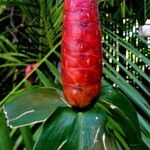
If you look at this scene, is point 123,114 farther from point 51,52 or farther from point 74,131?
point 51,52

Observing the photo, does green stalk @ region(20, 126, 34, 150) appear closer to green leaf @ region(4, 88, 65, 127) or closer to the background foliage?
the background foliage

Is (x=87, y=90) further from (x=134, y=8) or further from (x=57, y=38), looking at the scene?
(x=134, y=8)

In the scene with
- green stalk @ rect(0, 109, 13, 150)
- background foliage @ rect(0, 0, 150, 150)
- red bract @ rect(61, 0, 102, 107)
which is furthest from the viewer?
background foliage @ rect(0, 0, 150, 150)

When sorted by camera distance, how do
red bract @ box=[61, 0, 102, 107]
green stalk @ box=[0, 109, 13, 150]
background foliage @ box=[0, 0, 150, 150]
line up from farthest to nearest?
background foliage @ box=[0, 0, 150, 150]
green stalk @ box=[0, 109, 13, 150]
red bract @ box=[61, 0, 102, 107]

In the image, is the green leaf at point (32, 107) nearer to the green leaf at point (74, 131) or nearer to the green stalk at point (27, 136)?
the green leaf at point (74, 131)

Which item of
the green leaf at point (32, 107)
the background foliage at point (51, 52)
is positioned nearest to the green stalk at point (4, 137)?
the background foliage at point (51, 52)

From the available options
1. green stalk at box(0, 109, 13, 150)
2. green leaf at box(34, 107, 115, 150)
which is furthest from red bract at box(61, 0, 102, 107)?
green stalk at box(0, 109, 13, 150)
